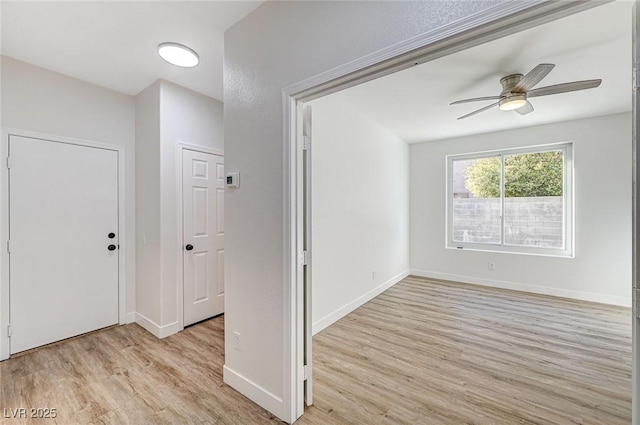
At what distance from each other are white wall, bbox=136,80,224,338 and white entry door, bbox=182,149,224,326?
4.3 inches

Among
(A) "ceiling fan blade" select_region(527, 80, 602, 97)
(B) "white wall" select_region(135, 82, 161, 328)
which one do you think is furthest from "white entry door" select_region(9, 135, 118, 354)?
(A) "ceiling fan blade" select_region(527, 80, 602, 97)

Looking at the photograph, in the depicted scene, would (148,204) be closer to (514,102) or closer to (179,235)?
(179,235)

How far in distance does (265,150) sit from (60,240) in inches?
95.5

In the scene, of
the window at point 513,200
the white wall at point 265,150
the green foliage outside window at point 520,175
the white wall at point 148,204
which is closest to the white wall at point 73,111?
the white wall at point 148,204

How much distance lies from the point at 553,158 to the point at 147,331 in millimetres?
5925

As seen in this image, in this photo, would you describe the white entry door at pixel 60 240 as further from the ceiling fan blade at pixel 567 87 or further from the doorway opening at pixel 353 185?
the ceiling fan blade at pixel 567 87

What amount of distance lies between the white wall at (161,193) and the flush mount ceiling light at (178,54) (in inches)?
20.7

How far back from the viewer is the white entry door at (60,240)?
7.84 feet

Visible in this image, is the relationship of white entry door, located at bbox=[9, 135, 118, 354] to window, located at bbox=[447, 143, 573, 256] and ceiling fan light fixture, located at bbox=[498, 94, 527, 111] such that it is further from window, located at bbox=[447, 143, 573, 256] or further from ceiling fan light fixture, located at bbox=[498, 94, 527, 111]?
window, located at bbox=[447, 143, 573, 256]

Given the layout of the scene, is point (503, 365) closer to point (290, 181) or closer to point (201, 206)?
point (290, 181)

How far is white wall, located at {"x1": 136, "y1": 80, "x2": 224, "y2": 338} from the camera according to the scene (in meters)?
2.74

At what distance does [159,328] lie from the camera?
271 centimetres

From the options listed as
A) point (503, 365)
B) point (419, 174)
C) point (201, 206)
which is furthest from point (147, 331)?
point (419, 174)

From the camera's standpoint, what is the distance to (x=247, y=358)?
187 cm
